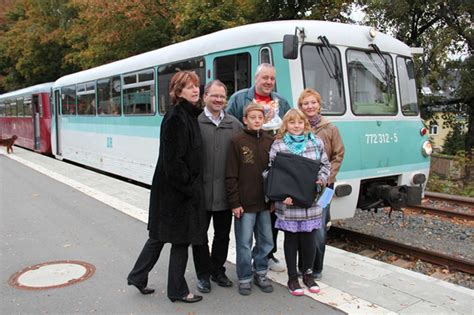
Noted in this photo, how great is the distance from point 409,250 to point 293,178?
3.07m

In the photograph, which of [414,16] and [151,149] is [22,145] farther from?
[414,16]

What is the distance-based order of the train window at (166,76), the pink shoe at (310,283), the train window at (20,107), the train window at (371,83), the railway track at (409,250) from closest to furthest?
1. the pink shoe at (310,283)
2. the railway track at (409,250)
3. the train window at (371,83)
4. the train window at (166,76)
5. the train window at (20,107)

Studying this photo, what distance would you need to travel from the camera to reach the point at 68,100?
14070mm

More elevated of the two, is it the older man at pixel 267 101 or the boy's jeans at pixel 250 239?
the older man at pixel 267 101

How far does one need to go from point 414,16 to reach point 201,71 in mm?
12523

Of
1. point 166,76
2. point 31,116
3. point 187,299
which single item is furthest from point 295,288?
point 31,116

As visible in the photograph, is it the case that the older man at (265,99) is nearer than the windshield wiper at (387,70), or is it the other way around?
the older man at (265,99)

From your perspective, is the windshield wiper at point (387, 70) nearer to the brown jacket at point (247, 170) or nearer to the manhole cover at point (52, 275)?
the brown jacket at point (247, 170)

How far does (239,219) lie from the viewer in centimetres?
388

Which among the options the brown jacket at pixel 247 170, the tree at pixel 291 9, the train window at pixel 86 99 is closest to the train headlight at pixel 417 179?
the brown jacket at pixel 247 170

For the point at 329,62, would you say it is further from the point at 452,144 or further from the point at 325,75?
the point at 452,144

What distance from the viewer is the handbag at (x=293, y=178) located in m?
3.67

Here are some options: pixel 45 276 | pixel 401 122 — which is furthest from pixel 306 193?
pixel 401 122

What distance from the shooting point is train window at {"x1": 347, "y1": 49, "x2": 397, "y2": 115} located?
19.4ft
